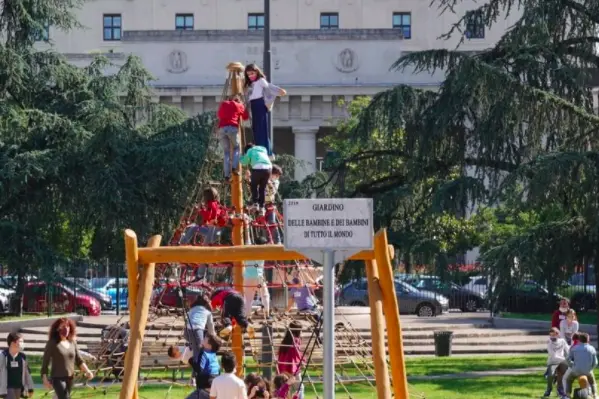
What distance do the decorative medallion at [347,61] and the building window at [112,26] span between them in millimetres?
18166

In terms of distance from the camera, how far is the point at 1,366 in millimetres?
18141

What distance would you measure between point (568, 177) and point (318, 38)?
45.0m

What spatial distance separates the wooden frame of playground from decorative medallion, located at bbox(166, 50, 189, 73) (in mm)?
55375

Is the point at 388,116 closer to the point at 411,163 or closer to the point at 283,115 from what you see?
the point at 411,163

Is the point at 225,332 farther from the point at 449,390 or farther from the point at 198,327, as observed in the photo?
the point at 449,390

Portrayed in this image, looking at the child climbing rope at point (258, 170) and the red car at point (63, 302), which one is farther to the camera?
the red car at point (63, 302)

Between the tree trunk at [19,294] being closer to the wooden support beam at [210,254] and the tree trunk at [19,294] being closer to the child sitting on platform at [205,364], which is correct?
the child sitting on platform at [205,364]

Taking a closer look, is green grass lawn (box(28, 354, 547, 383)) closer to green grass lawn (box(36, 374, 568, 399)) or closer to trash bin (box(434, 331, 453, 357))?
trash bin (box(434, 331, 453, 357))

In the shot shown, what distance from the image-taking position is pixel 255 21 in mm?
81688

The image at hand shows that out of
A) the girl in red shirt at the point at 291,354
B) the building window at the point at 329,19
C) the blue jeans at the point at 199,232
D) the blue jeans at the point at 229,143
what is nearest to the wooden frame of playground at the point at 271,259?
the blue jeans at the point at 199,232

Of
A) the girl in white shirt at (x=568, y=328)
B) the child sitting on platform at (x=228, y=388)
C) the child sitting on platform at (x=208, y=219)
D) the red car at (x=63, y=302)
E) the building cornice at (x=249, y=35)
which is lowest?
the red car at (x=63, y=302)

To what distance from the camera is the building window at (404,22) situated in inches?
3250

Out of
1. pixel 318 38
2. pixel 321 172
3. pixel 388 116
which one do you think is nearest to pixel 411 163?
pixel 388 116

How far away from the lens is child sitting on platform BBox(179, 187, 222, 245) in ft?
50.0
